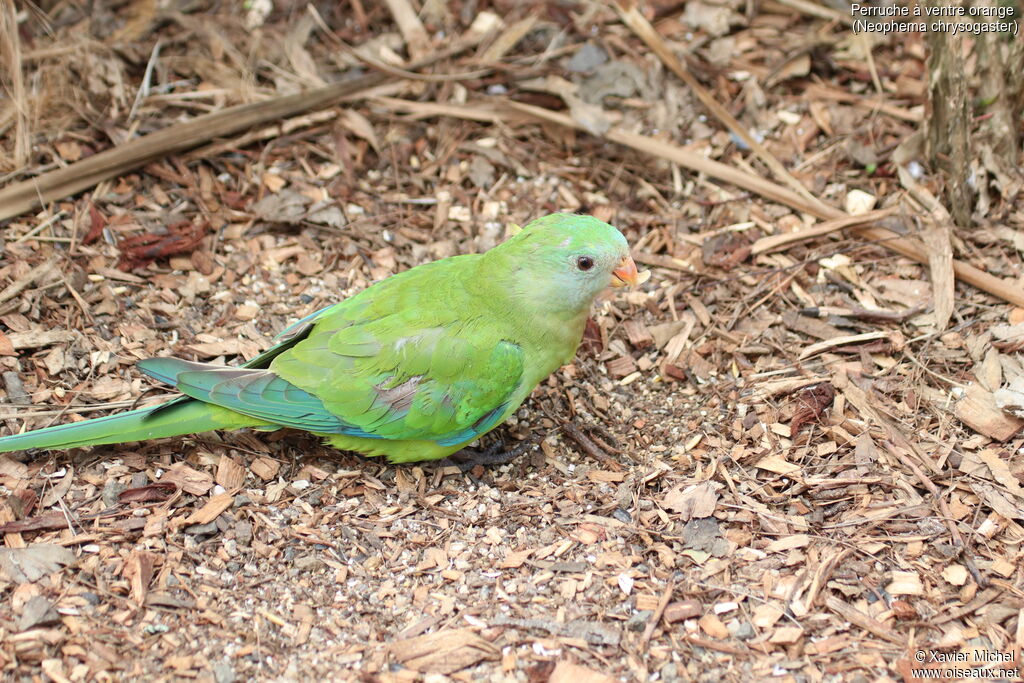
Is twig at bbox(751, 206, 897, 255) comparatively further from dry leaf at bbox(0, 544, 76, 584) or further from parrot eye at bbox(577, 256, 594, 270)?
dry leaf at bbox(0, 544, 76, 584)

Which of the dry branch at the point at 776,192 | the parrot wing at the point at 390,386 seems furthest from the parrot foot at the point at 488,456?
the dry branch at the point at 776,192

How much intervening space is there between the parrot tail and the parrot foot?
1119mm

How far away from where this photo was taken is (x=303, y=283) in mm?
6004

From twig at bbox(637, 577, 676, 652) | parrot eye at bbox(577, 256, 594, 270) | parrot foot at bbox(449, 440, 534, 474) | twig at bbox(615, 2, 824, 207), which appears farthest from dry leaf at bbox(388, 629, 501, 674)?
twig at bbox(615, 2, 824, 207)

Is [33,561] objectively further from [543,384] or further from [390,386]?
[543,384]

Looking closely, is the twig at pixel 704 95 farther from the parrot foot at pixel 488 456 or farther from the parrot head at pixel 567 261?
the parrot foot at pixel 488 456

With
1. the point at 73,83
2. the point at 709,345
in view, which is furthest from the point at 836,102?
the point at 73,83

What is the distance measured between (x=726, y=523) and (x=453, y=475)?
1.53 meters

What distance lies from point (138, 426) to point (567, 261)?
2.36 meters

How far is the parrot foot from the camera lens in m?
5.13

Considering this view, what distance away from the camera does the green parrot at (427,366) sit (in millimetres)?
4633

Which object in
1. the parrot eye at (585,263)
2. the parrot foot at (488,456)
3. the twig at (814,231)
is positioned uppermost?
the parrot eye at (585,263)

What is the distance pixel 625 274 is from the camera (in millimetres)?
4699

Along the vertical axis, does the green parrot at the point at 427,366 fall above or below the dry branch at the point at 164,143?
below
